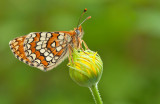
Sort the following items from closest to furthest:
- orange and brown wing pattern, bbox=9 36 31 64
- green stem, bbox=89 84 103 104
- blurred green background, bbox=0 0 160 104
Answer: green stem, bbox=89 84 103 104, orange and brown wing pattern, bbox=9 36 31 64, blurred green background, bbox=0 0 160 104

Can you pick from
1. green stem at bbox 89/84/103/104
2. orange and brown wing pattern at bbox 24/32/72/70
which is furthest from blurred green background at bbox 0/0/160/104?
green stem at bbox 89/84/103/104

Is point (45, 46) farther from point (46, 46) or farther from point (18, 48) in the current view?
point (18, 48)

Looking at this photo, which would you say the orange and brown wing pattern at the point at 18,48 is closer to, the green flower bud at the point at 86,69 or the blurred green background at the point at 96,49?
the blurred green background at the point at 96,49

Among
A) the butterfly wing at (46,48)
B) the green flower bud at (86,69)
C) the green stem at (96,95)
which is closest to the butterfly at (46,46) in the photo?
the butterfly wing at (46,48)

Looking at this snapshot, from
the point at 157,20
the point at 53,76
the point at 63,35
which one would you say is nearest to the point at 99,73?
the point at 63,35

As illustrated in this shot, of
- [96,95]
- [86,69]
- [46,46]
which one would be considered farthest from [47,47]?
[96,95]

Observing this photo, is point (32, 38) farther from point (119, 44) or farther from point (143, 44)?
point (143, 44)

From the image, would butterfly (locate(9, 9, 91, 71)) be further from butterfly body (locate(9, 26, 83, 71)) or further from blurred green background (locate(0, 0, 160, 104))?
blurred green background (locate(0, 0, 160, 104))
